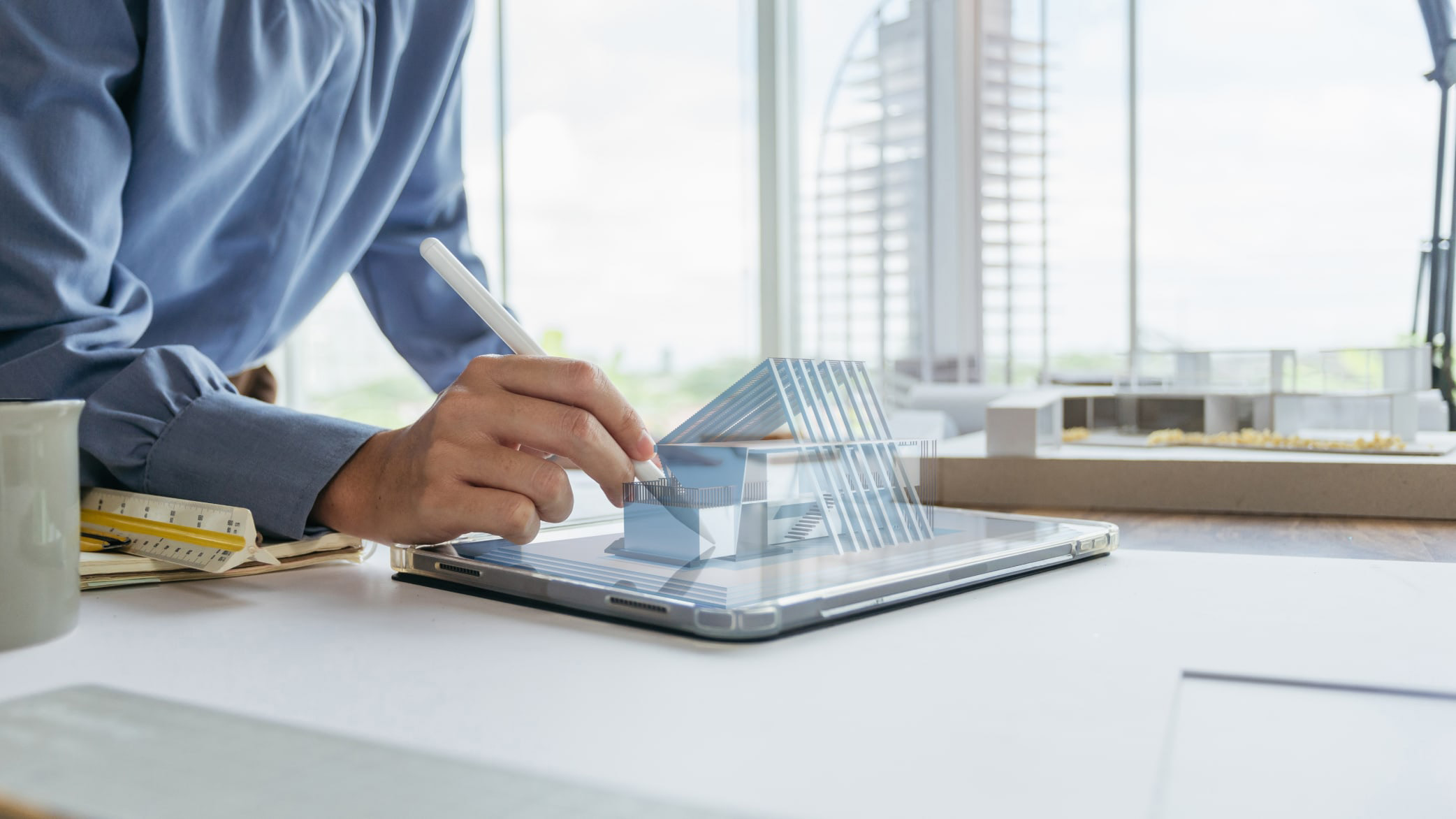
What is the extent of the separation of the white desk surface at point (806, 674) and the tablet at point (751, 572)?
0.01m

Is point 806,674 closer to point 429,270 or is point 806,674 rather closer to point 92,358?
point 92,358

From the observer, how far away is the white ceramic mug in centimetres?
40

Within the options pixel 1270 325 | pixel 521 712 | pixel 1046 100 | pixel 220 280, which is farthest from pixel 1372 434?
pixel 1046 100

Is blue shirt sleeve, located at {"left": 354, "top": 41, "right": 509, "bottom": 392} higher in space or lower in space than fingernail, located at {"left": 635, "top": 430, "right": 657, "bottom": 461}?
higher

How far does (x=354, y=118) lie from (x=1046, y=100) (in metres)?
3.00

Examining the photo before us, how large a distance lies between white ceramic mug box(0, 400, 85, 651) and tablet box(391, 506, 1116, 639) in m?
0.18

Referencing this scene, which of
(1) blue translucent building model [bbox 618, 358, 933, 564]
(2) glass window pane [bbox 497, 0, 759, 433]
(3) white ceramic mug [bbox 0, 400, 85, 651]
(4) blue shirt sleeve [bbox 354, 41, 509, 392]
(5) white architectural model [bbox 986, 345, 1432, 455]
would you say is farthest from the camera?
(2) glass window pane [bbox 497, 0, 759, 433]

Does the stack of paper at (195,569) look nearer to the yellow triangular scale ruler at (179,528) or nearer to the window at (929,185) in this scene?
the yellow triangular scale ruler at (179,528)

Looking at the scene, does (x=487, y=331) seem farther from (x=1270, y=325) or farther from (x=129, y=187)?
(x=1270, y=325)

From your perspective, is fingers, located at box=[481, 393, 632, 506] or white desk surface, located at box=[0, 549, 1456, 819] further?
fingers, located at box=[481, 393, 632, 506]

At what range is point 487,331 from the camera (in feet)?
3.75

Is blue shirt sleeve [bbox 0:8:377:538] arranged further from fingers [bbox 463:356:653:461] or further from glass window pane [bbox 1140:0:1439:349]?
glass window pane [bbox 1140:0:1439:349]

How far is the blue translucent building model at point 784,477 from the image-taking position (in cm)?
50

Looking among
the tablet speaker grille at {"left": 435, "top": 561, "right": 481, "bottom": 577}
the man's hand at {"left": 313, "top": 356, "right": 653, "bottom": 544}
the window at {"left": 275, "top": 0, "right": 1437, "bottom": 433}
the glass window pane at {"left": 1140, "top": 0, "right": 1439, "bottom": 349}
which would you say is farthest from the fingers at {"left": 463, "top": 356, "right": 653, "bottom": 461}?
the glass window pane at {"left": 1140, "top": 0, "right": 1439, "bottom": 349}
